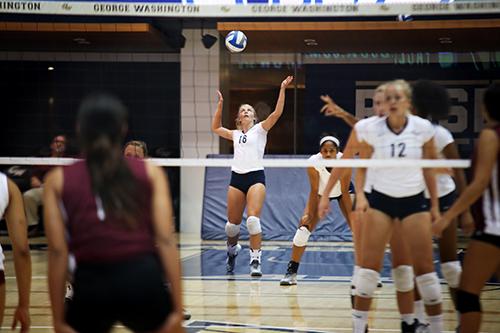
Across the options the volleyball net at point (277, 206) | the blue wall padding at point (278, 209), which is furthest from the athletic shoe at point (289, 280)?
the blue wall padding at point (278, 209)

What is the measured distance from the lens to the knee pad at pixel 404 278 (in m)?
5.82

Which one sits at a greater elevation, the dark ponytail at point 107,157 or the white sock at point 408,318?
the dark ponytail at point 107,157

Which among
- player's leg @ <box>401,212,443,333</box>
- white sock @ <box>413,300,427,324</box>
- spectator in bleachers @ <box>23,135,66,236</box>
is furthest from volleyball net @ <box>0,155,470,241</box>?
player's leg @ <box>401,212,443,333</box>

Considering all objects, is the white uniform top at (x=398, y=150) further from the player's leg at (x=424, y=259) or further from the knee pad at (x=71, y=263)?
the knee pad at (x=71, y=263)

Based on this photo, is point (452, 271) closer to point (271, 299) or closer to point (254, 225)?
point (271, 299)

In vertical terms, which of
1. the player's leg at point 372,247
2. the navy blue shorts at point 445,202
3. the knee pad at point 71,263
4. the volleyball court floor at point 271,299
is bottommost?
the volleyball court floor at point 271,299

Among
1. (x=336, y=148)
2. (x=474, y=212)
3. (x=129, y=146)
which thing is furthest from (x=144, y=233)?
(x=336, y=148)

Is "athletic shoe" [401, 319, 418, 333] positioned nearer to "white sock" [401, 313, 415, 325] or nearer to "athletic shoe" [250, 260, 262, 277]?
"white sock" [401, 313, 415, 325]

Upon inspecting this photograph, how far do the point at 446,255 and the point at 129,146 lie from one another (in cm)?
294

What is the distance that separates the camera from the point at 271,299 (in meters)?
8.61

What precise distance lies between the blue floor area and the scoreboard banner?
3.21 m

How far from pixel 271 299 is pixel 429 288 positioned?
3037 mm

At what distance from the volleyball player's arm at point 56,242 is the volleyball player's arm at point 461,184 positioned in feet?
9.75

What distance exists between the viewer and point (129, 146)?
7.58 metres
